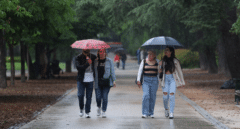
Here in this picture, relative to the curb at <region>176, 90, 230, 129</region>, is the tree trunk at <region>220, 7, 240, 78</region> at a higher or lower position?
higher

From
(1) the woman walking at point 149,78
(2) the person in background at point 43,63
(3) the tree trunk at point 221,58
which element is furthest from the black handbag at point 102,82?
(3) the tree trunk at point 221,58

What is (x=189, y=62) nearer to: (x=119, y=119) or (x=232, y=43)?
(x=232, y=43)

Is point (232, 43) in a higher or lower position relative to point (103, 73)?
higher

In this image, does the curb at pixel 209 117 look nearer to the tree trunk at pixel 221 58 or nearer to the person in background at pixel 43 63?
the person in background at pixel 43 63

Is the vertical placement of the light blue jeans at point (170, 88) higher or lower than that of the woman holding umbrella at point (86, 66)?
lower

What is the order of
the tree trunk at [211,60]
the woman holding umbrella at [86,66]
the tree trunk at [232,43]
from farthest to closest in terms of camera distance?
the tree trunk at [211,60]
the tree trunk at [232,43]
the woman holding umbrella at [86,66]

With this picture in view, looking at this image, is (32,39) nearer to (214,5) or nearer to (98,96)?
(214,5)

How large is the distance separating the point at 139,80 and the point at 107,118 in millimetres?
1191

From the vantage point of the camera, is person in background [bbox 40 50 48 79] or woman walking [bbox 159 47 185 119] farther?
person in background [bbox 40 50 48 79]

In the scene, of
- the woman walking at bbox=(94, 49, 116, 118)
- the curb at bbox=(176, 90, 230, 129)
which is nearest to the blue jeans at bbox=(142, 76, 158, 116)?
the woman walking at bbox=(94, 49, 116, 118)

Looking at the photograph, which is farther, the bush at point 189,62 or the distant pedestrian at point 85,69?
the bush at point 189,62

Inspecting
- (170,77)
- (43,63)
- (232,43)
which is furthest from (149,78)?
(43,63)

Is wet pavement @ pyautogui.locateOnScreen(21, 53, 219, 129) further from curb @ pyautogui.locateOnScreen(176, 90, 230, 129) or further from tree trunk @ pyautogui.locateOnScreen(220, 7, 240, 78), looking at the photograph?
tree trunk @ pyautogui.locateOnScreen(220, 7, 240, 78)

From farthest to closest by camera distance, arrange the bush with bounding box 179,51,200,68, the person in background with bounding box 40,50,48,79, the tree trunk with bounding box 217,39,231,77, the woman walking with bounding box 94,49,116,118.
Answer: the bush with bounding box 179,51,200,68, the tree trunk with bounding box 217,39,231,77, the person in background with bounding box 40,50,48,79, the woman walking with bounding box 94,49,116,118
